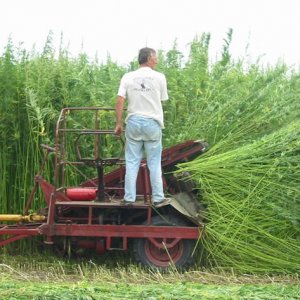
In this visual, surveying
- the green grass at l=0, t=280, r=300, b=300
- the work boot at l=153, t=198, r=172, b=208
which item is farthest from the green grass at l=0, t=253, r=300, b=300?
the work boot at l=153, t=198, r=172, b=208

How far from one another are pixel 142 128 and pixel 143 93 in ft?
1.21

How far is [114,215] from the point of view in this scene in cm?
800

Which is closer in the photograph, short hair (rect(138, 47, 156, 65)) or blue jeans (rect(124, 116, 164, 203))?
blue jeans (rect(124, 116, 164, 203))

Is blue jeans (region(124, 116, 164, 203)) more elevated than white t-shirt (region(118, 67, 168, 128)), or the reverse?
white t-shirt (region(118, 67, 168, 128))

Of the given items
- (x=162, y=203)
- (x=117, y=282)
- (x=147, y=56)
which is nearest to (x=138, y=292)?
(x=117, y=282)

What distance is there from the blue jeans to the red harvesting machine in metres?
0.15

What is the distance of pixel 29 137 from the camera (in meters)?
9.06

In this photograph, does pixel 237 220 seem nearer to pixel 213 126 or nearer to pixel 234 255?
pixel 234 255

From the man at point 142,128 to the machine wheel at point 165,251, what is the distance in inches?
10.9

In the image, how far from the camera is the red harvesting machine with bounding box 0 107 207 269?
25.3ft

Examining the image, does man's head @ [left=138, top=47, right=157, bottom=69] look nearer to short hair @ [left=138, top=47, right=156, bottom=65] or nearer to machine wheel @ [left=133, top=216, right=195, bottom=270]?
short hair @ [left=138, top=47, right=156, bottom=65]

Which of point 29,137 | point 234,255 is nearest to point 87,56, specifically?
point 29,137

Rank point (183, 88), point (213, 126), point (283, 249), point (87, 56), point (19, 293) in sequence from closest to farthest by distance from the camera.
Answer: point (19, 293)
point (283, 249)
point (213, 126)
point (183, 88)
point (87, 56)

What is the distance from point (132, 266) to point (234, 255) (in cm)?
109
